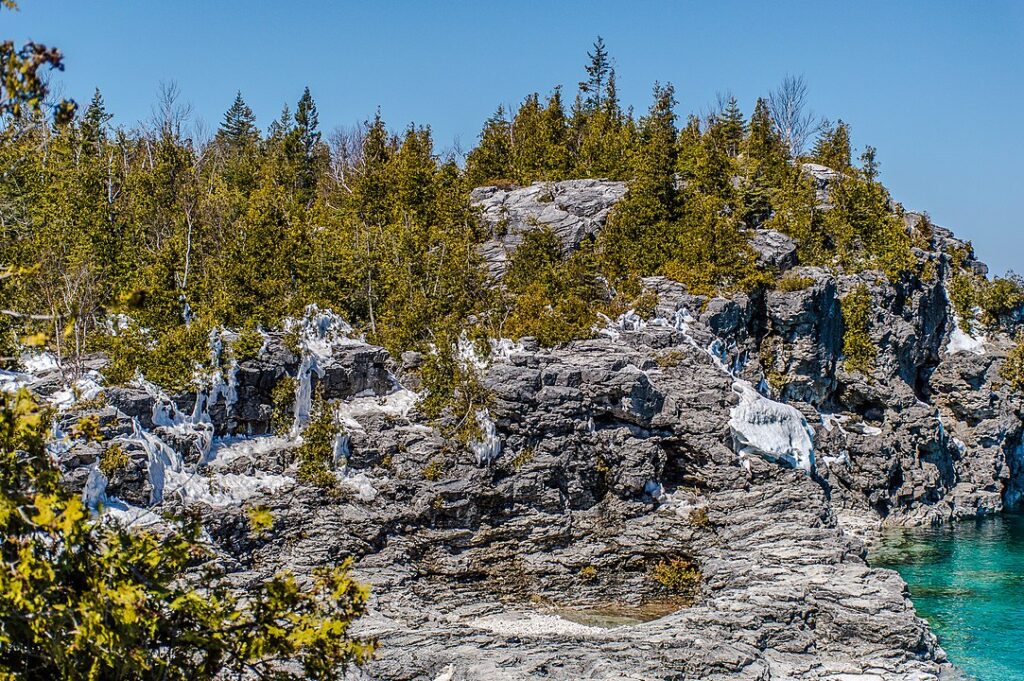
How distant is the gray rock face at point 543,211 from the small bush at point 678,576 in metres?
19.4

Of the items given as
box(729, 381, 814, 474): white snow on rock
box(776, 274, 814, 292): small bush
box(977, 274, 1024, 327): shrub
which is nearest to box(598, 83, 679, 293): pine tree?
box(776, 274, 814, 292): small bush

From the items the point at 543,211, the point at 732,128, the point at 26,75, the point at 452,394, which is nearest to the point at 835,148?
the point at 732,128

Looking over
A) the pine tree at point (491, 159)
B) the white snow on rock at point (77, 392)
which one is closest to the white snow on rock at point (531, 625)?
the white snow on rock at point (77, 392)

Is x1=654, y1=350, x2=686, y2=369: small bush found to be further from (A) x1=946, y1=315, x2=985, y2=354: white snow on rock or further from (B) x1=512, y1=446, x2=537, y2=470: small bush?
(A) x1=946, y1=315, x2=985, y2=354: white snow on rock

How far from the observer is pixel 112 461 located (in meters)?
23.5

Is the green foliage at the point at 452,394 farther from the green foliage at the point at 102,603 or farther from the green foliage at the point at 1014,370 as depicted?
the green foliage at the point at 1014,370

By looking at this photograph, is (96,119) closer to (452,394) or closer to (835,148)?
(452,394)

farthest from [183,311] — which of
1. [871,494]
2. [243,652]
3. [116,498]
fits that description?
[871,494]

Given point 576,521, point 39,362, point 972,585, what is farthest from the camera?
point 972,585

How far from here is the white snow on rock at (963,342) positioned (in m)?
51.2

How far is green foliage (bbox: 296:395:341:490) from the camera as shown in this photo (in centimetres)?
2658

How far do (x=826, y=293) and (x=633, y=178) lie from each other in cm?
1324

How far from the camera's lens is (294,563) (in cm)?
2480

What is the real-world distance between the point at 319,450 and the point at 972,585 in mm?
27498
